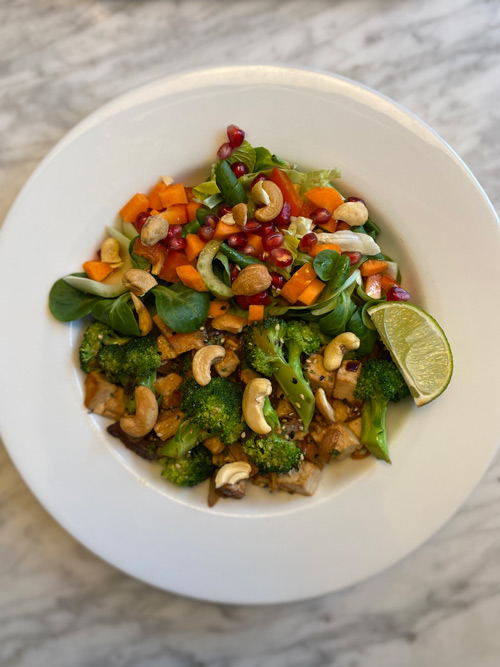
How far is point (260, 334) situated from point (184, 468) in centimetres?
66

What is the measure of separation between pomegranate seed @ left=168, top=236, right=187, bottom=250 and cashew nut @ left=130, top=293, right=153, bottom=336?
26 cm

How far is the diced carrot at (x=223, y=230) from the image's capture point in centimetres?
212

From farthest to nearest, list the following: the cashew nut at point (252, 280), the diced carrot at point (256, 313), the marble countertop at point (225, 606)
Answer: the marble countertop at point (225, 606), the diced carrot at point (256, 313), the cashew nut at point (252, 280)

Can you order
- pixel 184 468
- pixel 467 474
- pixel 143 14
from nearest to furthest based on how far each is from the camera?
pixel 467 474
pixel 184 468
pixel 143 14

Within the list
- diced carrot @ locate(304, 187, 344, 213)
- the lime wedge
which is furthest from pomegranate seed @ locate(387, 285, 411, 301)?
diced carrot @ locate(304, 187, 344, 213)

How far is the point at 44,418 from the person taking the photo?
82.6 inches

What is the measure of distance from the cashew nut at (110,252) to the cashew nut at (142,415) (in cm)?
57

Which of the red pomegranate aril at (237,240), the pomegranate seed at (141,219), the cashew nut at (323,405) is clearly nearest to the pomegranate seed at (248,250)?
the red pomegranate aril at (237,240)

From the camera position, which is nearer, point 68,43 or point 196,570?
point 196,570

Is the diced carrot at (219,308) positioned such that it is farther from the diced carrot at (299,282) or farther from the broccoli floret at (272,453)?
the broccoli floret at (272,453)

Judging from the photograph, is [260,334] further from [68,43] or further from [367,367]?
[68,43]

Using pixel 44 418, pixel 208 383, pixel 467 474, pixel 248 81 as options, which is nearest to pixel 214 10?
pixel 248 81

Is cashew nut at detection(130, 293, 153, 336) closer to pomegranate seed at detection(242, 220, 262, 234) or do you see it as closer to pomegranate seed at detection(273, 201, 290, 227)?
pomegranate seed at detection(242, 220, 262, 234)

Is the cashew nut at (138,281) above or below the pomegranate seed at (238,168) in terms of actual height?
below
